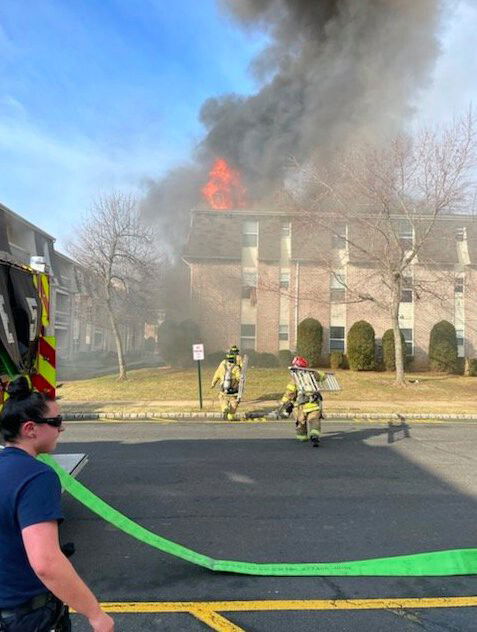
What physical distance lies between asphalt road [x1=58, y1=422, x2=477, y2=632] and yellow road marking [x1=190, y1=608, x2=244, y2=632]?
11 millimetres

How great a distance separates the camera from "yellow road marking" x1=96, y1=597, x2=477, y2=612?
285 centimetres

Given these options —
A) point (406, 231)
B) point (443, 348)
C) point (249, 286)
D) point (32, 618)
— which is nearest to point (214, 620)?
point (32, 618)

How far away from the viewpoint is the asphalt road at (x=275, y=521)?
9.29 feet

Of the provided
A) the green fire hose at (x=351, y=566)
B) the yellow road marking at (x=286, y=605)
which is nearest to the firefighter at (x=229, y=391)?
the green fire hose at (x=351, y=566)

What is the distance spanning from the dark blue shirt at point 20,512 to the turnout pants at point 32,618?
0.9 inches

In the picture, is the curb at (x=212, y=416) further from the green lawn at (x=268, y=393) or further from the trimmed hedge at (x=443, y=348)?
the trimmed hedge at (x=443, y=348)

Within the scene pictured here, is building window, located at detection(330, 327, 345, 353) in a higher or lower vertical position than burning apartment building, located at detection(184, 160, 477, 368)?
lower

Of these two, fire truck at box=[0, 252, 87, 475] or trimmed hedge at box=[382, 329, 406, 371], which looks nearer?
fire truck at box=[0, 252, 87, 475]

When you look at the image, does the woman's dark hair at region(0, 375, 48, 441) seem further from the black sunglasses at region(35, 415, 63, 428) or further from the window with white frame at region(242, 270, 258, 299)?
the window with white frame at region(242, 270, 258, 299)

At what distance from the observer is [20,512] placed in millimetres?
1451

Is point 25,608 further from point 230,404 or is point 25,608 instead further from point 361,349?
point 361,349

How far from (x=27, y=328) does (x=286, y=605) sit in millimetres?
2725

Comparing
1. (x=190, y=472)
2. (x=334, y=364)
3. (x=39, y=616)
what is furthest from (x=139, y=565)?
(x=334, y=364)

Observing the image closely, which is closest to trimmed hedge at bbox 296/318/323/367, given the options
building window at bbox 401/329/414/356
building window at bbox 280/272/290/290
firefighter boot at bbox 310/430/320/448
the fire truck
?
building window at bbox 280/272/290/290
